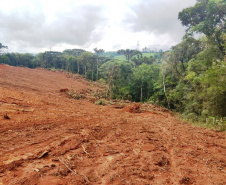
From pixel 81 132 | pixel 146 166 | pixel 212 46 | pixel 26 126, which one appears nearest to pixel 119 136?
pixel 81 132

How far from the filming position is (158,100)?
19.8 metres

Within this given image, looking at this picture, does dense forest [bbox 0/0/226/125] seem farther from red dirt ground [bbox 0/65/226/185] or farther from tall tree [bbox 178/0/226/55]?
red dirt ground [bbox 0/65/226/185]

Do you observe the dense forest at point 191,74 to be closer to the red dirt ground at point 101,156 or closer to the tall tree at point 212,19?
the tall tree at point 212,19

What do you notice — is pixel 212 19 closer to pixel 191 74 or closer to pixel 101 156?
pixel 191 74

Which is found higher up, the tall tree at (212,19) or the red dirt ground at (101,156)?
the tall tree at (212,19)

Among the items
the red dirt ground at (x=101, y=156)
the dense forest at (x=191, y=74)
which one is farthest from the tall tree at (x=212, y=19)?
the red dirt ground at (x=101, y=156)

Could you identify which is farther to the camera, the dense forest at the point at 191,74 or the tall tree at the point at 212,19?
the tall tree at the point at 212,19

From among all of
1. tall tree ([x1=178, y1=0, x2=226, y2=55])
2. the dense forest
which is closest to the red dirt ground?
the dense forest

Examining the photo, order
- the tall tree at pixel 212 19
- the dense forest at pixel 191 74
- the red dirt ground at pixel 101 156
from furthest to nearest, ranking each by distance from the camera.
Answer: the tall tree at pixel 212 19
the dense forest at pixel 191 74
the red dirt ground at pixel 101 156

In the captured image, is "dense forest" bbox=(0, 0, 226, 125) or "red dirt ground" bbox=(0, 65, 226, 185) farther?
"dense forest" bbox=(0, 0, 226, 125)

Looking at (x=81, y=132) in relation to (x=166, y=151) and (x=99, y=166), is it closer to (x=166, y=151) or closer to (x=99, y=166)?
(x=99, y=166)

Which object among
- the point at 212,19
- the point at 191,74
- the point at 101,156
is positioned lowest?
the point at 101,156

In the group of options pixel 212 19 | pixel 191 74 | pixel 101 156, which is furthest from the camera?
pixel 212 19

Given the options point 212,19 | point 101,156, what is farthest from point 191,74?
point 101,156
